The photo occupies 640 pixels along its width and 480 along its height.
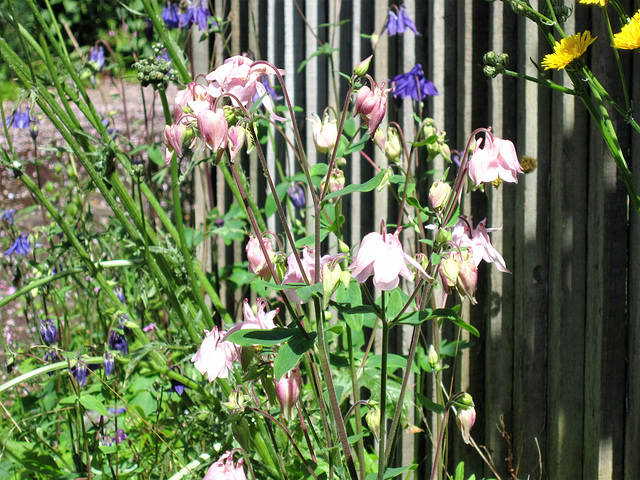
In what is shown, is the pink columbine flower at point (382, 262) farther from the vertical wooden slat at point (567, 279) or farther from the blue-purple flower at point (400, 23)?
the blue-purple flower at point (400, 23)

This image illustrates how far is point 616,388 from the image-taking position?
1815 millimetres

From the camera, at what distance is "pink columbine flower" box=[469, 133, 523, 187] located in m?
1.10

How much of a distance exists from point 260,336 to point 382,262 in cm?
28

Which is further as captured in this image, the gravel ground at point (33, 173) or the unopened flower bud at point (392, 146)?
the gravel ground at point (33, 173)

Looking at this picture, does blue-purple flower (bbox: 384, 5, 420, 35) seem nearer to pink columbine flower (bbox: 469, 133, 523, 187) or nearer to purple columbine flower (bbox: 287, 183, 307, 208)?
purple columbine flower (bbox: 287, 183, 307, 208)

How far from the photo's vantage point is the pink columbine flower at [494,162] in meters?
1.10

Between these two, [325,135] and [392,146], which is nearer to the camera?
[325,135]

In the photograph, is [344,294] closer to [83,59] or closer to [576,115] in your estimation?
[576,115]

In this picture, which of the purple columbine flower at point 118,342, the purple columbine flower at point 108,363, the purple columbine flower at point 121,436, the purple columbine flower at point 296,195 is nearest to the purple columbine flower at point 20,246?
the purple columbine flower at point 118,342

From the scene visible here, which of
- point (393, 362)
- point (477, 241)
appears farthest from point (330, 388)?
point (393, 362)

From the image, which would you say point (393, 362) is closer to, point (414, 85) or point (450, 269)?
point (450, 269)

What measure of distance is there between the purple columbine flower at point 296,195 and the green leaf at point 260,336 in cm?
163

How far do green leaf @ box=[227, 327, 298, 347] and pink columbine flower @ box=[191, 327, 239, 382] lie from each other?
5.7 inches

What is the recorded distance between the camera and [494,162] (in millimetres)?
1109
